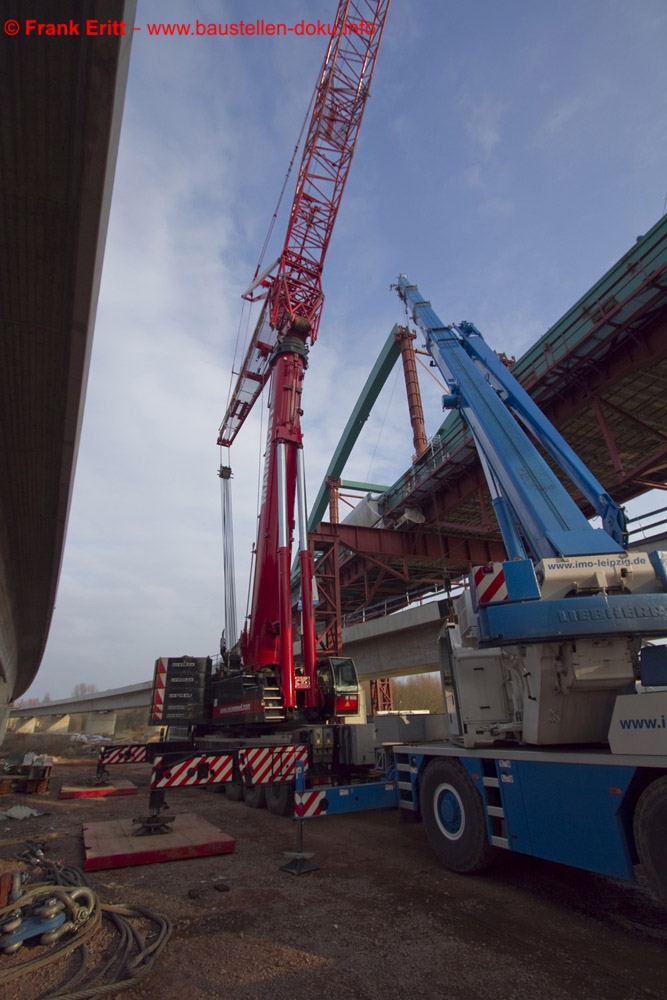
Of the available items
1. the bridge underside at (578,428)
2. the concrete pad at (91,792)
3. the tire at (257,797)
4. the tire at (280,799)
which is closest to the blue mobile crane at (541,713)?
the bridge underside at (578,428)

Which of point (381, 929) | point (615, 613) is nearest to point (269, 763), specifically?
point (381, 929)

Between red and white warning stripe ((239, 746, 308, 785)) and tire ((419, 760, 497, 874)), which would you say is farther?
red and white warning stripe ((239, 746, 308, 785))

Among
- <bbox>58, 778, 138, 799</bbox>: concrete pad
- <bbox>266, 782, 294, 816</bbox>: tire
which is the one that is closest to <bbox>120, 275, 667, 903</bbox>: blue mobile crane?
<bbox>266, 782, 294, 816</bbox>: tire

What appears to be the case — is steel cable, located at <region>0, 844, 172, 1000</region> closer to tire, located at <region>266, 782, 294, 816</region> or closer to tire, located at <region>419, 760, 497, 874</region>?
tire, located at <region>419, 760, 497, 874</region>

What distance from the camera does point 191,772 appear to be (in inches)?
272

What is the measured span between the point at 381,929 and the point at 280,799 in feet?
20.9

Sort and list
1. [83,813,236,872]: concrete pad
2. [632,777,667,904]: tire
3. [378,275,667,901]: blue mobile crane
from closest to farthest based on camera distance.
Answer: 1. [632,777,667,904]: tire
2. [378,275,667,901]: blue mobile crane
3. [83,813,236,872]: concrete pad

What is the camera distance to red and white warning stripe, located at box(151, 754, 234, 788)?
268 inches

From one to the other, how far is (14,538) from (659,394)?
1658cm

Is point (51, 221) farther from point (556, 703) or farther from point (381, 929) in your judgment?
point (381, 929)

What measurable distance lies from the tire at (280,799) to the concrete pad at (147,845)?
7.36 feet

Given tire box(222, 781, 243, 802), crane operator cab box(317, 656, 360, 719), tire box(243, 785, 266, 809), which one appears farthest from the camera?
tire box(222, 781, 243, 802)

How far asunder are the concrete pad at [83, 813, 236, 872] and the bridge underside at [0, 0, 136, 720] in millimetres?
6123

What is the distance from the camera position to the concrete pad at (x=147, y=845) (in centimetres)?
625
